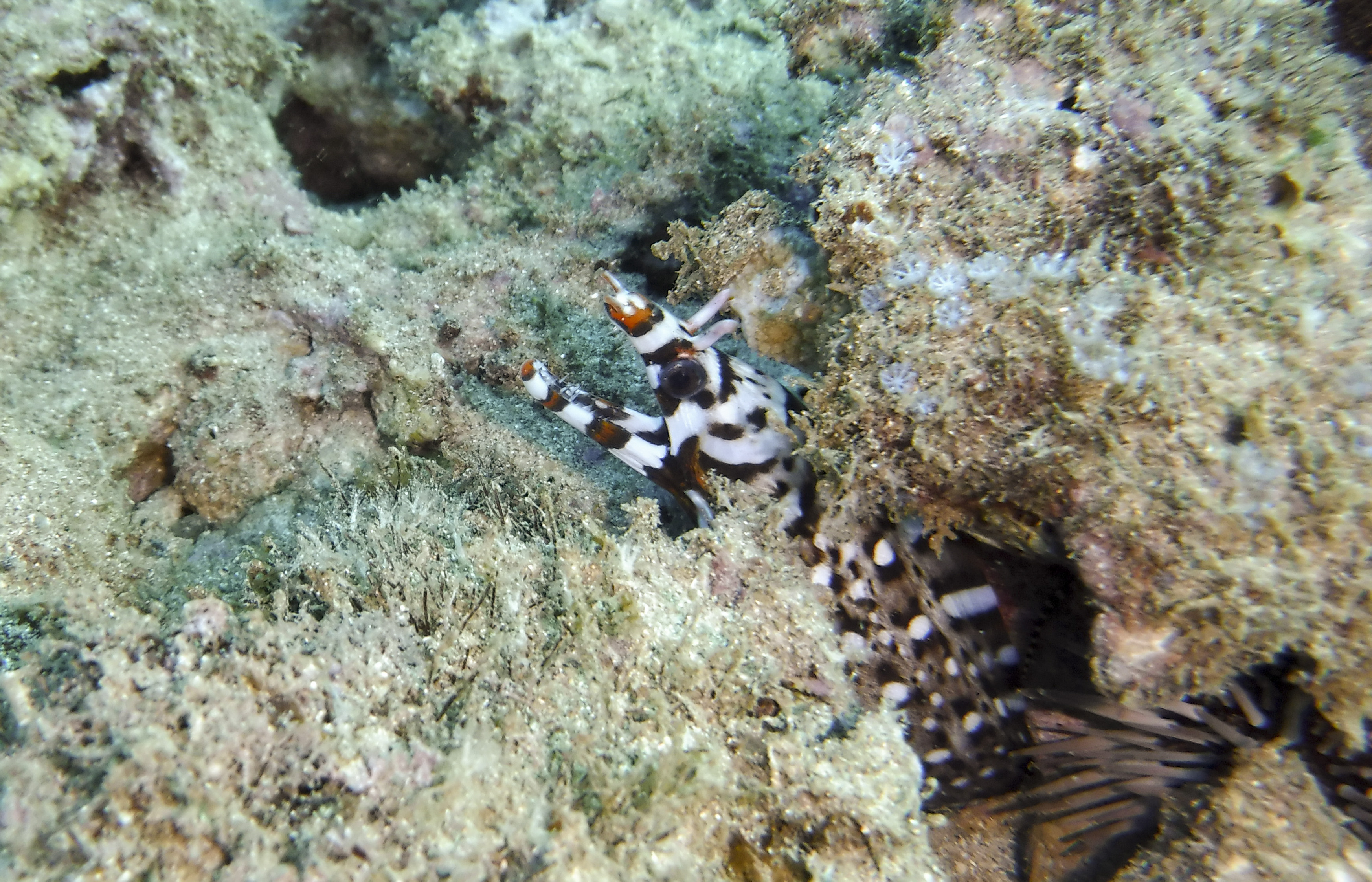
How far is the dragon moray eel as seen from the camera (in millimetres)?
2508

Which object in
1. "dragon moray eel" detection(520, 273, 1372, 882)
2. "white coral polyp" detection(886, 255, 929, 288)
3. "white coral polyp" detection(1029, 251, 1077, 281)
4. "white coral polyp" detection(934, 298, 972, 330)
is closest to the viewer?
"white coral polyp" detection(1029, 251, 1077, 281)

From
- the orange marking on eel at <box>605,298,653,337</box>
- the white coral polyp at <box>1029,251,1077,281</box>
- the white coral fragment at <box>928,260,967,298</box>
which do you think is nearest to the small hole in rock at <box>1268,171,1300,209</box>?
the white coral polyp at <box>1029,251,1077,281</box>

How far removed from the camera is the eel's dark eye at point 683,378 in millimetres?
2787

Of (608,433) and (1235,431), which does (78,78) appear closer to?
(608,433)

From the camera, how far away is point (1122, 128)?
81.2 inches

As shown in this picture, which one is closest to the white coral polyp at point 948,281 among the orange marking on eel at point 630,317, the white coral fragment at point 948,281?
the white coral fragment at point 948,281

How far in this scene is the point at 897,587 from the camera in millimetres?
2789

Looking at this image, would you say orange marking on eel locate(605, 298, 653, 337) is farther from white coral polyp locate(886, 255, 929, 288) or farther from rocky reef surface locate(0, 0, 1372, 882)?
white coral polyp locate(886, 255, 929, 288)

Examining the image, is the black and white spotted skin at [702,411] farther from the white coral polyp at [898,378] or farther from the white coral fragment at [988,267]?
the white coral fragment at [988,267]

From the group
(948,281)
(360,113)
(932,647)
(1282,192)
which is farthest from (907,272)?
(360,113)

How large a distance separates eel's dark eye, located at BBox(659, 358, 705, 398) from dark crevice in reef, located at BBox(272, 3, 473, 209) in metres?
2.67

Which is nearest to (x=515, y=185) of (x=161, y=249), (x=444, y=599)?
(x=161, y=249)

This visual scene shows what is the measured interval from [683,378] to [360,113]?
363cm

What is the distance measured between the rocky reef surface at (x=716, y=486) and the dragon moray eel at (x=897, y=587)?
0.69ft
